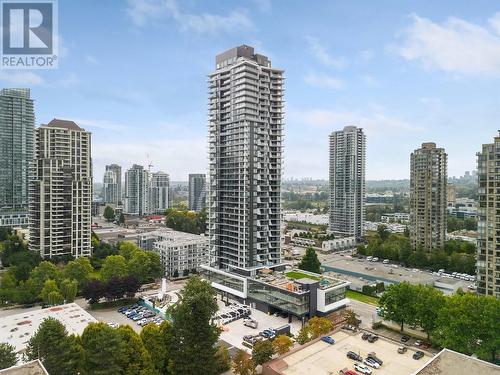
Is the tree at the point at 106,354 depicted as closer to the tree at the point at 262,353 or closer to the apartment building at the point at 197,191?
the tree at the point at 262,353

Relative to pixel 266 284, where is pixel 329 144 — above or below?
above

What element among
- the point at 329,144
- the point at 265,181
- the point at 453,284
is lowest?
the point at 453,284

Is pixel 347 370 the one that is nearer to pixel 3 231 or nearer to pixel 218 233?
pixel 218 233

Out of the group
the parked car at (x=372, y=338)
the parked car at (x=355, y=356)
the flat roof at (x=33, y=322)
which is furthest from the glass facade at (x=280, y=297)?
the flat roof at (x=33, y=322)

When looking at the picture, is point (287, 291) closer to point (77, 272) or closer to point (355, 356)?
point (355, 356)

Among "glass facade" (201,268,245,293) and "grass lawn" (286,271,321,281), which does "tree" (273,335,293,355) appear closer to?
"grass lawn" (286,271,321,281)

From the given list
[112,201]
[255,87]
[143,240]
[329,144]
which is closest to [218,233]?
[255,87]

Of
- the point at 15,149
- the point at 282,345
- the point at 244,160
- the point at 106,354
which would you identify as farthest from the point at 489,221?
the point at 15,149
